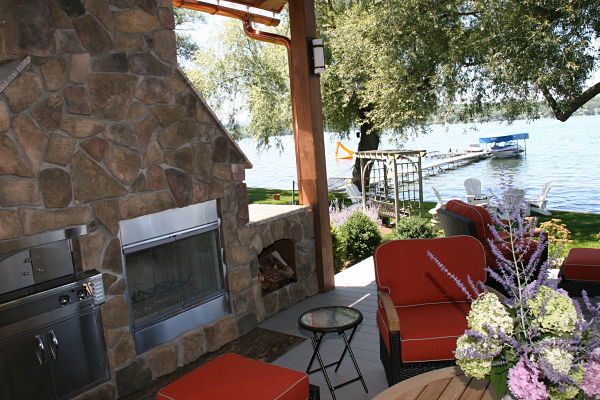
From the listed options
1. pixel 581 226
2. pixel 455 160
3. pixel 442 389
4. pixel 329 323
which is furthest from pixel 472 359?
pixel 455 160

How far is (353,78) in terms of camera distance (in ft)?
37.6

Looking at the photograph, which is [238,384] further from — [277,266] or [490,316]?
[277,266]

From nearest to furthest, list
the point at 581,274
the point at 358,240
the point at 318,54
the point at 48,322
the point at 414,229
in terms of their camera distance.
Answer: the point at 48,322
the point at 581,274
the point at 318,54
the point at 414,229
the point at 358,240

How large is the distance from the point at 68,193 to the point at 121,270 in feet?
2.18

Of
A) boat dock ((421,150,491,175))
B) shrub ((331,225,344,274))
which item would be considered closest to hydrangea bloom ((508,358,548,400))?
shrub ((331,225,344,274))

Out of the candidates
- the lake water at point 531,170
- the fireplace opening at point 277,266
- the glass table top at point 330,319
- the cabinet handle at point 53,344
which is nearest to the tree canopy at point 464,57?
the lake water at point 531,170

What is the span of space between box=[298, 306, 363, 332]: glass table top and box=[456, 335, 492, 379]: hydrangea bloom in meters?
1.22

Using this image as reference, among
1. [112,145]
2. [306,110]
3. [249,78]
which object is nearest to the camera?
[112,145]

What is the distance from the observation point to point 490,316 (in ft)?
5.70

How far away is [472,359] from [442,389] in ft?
1.94

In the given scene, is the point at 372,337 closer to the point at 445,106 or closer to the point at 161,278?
the point at 161,278

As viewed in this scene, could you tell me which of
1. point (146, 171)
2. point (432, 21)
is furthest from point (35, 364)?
point (432, 21)

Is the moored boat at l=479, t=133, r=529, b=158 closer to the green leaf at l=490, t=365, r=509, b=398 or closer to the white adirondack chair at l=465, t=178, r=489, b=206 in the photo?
the white adirondack chair at l=465, t=178, r=489, b=206

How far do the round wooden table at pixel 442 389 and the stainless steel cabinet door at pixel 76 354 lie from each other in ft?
6.44
